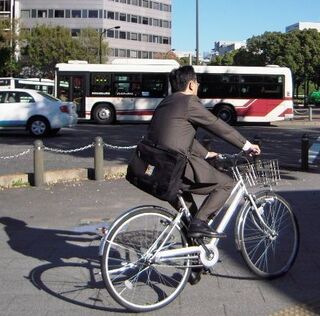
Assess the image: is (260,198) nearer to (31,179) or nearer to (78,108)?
(31,179)

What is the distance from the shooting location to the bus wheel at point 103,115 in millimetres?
28672

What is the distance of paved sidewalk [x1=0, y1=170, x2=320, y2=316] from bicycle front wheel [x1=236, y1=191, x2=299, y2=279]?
0.14 meters

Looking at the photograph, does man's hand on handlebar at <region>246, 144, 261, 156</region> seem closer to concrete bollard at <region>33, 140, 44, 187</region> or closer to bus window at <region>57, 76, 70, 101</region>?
concrete bollard at <region>33, 140, 44, 187</region>

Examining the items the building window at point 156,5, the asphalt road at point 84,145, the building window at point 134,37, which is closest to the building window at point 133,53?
the building window at point 134,37

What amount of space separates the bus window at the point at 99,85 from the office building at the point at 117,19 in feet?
233

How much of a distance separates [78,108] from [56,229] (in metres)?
21.6

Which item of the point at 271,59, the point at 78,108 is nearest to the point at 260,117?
the point at 78,108

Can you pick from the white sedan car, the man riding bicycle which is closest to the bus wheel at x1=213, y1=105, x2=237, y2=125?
the white sedan car

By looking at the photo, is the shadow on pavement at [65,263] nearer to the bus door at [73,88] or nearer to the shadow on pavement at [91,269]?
the shadow on pavement at [91,269]

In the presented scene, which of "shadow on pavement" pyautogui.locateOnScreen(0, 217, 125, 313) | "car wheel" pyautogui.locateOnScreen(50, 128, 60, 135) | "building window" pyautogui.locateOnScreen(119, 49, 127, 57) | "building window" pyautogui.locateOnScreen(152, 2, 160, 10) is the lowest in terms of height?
"shadow on pavement" pyautogui.locateOnScreen(0, 217, 125, 313)

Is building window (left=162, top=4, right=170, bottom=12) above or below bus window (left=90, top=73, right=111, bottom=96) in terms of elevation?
above

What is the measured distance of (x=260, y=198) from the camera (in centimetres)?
534

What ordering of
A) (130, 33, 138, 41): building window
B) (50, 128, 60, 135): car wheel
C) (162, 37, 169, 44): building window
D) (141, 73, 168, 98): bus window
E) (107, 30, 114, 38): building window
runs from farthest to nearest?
(162, 37, 169, 44): building window < (130, 33, 138, 41): building window < (107, 30, 114, 38): building window < (141, 73, 168, 98): bus window < (50, 128, 60, 135): car wheel

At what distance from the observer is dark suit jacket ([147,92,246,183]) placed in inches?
187
